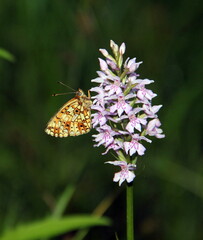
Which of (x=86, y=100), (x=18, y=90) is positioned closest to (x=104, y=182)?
(x=18, y=90)

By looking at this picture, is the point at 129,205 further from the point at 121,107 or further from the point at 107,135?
the point at 121,107

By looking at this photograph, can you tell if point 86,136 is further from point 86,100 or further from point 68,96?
point 86,100

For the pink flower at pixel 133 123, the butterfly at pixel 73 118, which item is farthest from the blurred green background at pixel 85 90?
the pink flower at pixel 133 123

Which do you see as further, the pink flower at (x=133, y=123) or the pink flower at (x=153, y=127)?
the pink flower at (x=153, y=127)

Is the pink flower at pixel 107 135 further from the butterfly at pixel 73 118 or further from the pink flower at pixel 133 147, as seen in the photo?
the butterfly at pixel 73 118

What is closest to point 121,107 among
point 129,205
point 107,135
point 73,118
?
point 107,135
